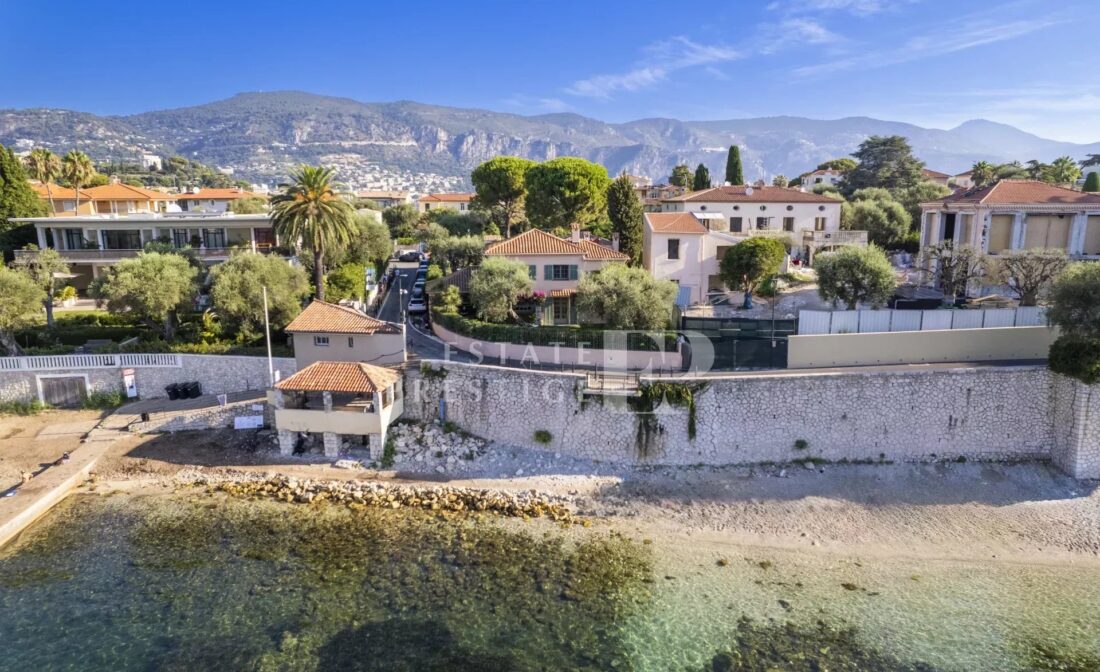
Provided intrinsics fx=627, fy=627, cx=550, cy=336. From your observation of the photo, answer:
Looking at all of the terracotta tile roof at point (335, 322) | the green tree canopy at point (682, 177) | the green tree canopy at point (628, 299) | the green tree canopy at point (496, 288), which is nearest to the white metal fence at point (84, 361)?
the terracotta tile roof at point (335, 322)

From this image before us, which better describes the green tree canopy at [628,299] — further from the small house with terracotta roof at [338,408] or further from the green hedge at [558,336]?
the small house with terracotta roof at [338,408]

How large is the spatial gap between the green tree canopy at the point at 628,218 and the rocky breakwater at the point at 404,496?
23.0 m

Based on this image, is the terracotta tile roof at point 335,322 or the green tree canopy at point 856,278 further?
the green tree canopy at point 856,278

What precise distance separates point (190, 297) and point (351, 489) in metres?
18.6

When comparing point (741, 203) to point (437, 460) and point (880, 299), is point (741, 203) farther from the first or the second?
point (437, 460)

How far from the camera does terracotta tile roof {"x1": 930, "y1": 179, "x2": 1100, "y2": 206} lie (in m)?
38.8

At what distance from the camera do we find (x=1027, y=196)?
1581 inches

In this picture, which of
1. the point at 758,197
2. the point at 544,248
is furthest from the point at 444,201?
the point at 544,248

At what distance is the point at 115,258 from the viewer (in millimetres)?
46125

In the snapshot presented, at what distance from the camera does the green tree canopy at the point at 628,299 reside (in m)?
31.9

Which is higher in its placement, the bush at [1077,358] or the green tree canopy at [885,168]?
the green tree canopy at [885,168]

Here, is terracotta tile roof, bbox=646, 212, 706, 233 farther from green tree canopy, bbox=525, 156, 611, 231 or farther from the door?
the door

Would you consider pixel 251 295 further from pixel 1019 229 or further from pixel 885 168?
pixel 885 168

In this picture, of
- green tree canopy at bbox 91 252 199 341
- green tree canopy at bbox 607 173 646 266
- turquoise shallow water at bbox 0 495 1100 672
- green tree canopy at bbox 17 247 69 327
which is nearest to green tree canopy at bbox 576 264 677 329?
green tree canopy at bbox 607 173 646 266
